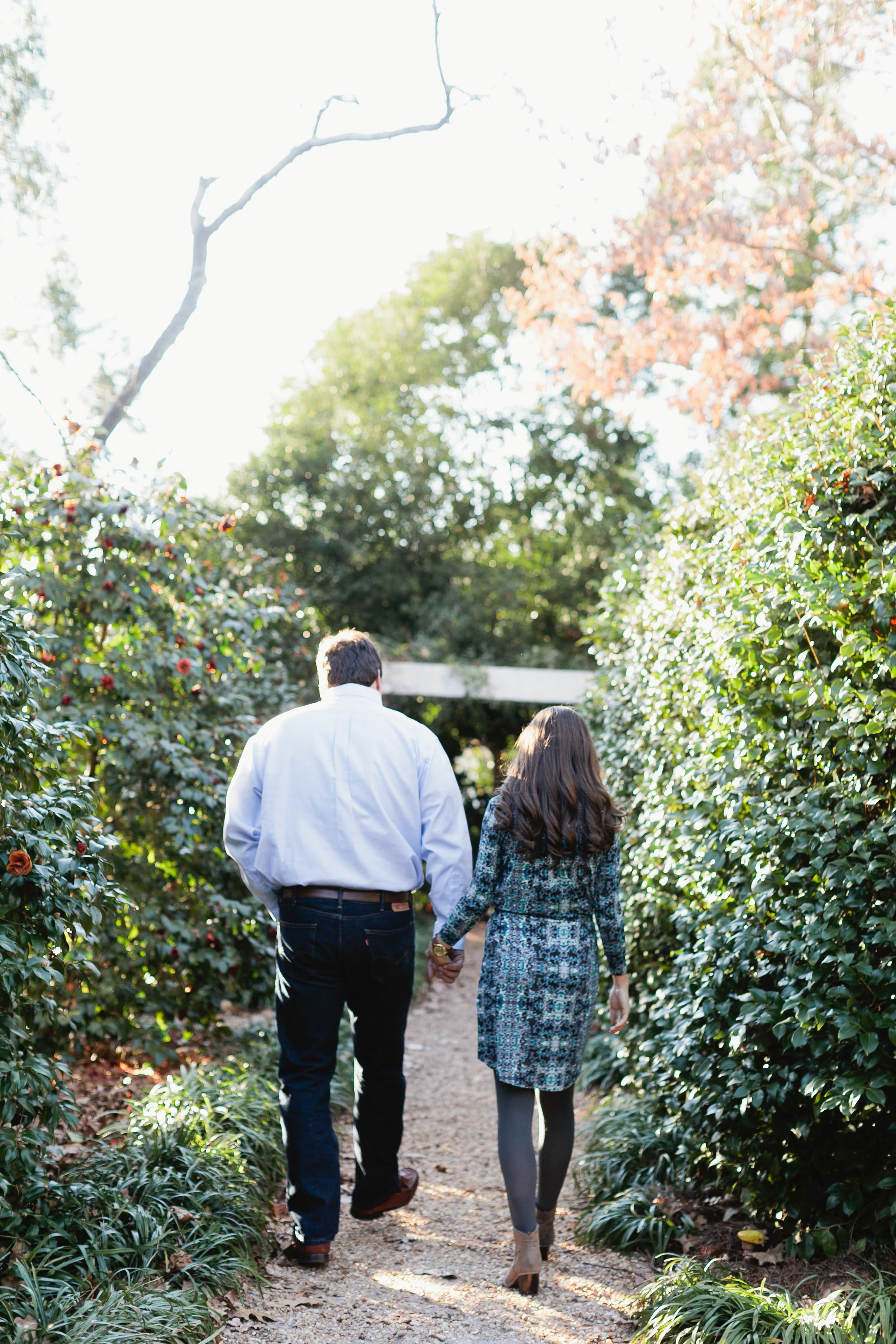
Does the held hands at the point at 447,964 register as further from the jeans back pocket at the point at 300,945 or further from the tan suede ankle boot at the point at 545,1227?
the tan suede ankle boot at the point at 545,1227

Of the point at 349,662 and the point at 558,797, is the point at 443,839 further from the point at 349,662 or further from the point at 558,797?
the point at 349,662

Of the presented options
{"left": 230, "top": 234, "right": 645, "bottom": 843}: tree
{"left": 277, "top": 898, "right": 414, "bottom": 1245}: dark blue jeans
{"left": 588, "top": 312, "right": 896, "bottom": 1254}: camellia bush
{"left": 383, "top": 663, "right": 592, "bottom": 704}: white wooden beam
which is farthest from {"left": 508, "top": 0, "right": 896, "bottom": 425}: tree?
{"left": 277, "top": 898, "right": 414, "bottom": 1245}: dark blue jeans

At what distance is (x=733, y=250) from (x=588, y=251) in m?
1.38

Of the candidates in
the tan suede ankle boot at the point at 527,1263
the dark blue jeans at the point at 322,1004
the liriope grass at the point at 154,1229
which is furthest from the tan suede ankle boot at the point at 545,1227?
the liriope grass at the point at 154,1229

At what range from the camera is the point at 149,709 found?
489 cm

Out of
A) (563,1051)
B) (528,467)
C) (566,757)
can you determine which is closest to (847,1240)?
(563,1051)

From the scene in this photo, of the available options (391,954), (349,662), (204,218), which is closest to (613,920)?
(391,954)

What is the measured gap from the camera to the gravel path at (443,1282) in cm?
276

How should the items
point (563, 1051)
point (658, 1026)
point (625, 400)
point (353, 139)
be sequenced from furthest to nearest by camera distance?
point (625, 400)
point (353, 139)
point (658, 1026)
point (563, 1051)

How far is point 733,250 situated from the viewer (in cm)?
900

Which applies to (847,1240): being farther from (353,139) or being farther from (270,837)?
(353,139)

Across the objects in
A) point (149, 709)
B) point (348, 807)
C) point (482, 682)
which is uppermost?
point (482, 682)

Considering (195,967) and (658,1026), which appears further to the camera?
(195,967)

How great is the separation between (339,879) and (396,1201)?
1.20m
